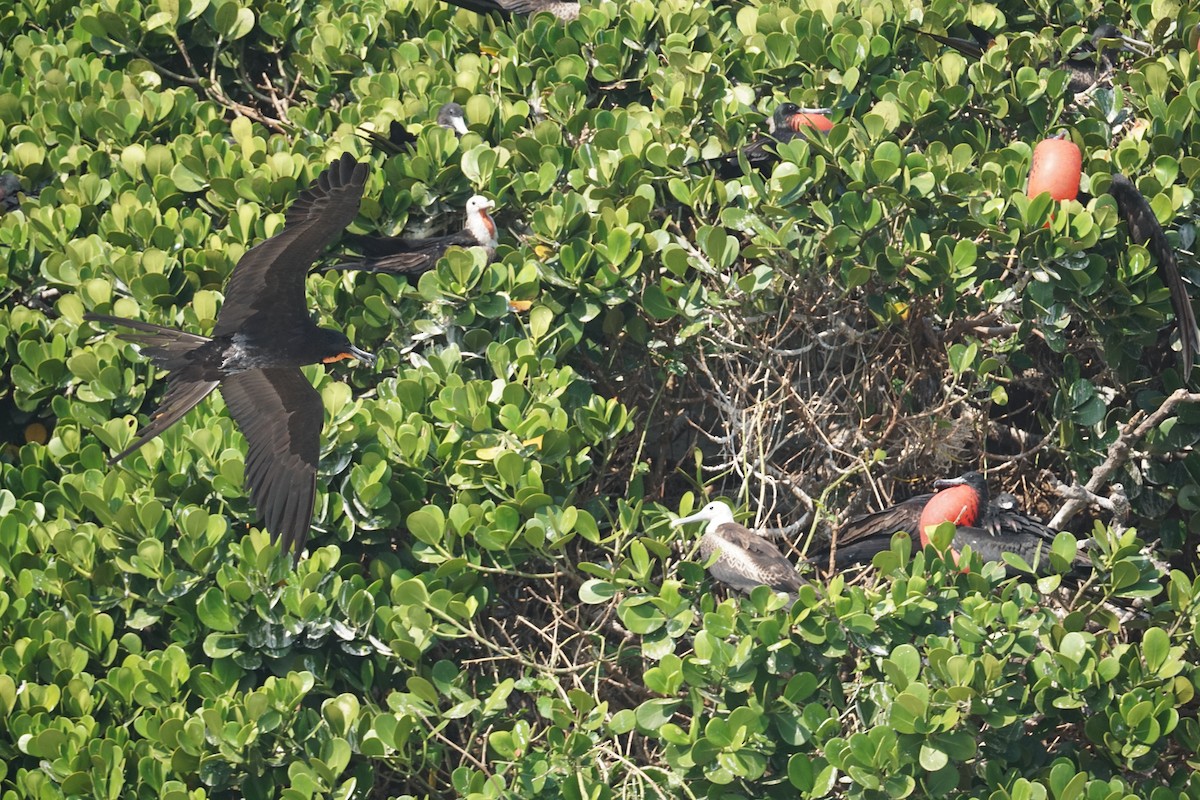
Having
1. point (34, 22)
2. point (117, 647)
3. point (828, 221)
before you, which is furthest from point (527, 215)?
point (34, 22)

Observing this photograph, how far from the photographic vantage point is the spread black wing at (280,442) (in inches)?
146

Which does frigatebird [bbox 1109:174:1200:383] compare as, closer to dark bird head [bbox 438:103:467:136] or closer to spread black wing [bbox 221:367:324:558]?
dark bird head [bbox 438:103:467:136]

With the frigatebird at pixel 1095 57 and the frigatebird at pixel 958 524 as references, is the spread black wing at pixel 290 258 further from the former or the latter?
the frigatebird at pixel 1095 57

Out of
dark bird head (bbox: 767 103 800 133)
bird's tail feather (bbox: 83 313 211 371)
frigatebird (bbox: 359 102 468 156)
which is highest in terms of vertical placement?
frigatebird (bbox: 359 102 468 156)

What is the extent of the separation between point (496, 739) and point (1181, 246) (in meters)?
2.23

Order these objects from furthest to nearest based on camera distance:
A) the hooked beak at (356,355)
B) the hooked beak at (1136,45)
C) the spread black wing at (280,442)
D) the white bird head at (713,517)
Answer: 1. the hooked beak at (1136,45)
2. the hooked beak at (356,355)
3. the white bird head at (713,517)
4. the spread black wing at (280,442)

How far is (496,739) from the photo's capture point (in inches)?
144

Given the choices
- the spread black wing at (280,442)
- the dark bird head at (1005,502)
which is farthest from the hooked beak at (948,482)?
the spread black wing at (280,442)

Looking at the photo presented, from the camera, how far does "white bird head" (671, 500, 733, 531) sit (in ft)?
12.8

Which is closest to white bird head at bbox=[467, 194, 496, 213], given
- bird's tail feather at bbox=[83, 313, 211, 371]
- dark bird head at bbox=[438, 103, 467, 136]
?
dark bird head at bbox=[438, 103, 467, 136]

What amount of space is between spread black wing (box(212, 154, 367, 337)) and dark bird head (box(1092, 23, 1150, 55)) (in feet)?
7.93

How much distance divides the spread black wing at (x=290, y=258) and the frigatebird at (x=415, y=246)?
14 cm

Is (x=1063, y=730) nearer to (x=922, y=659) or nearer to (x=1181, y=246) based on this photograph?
(x=922, y=659)

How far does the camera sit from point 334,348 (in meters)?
4.28
